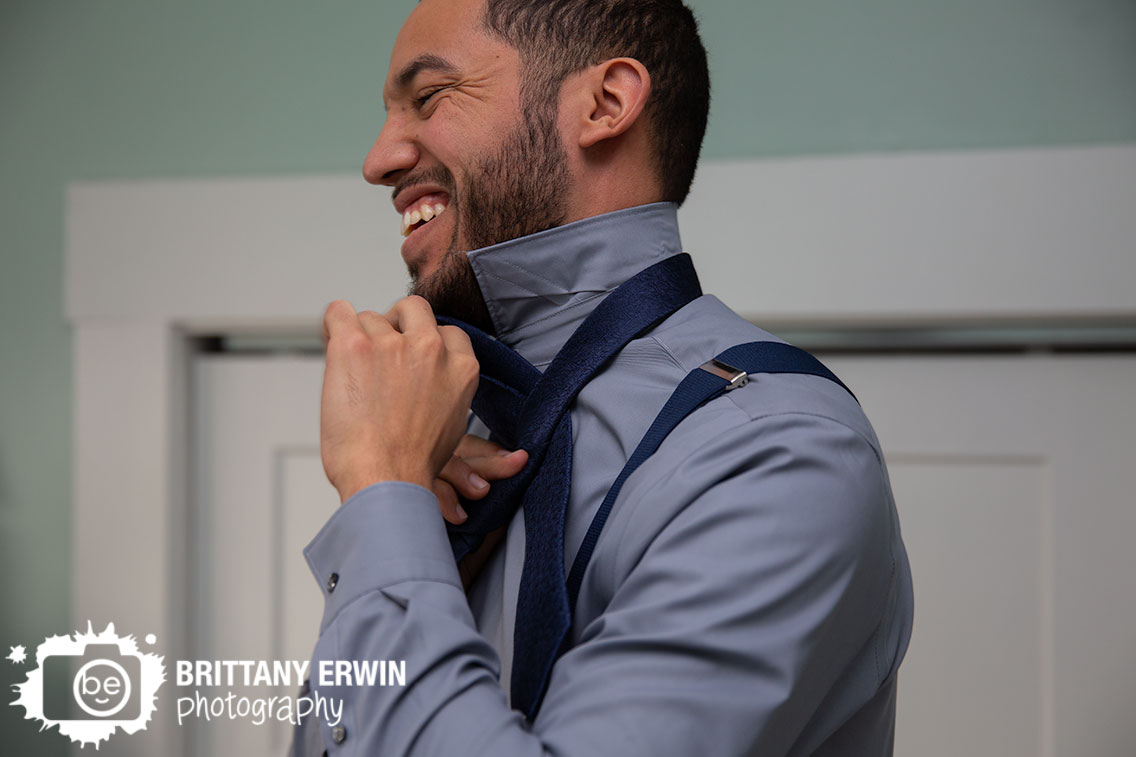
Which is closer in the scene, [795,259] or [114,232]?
Answer: [795,259]

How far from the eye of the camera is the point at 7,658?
139cm

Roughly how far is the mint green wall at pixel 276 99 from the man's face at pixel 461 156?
64cm

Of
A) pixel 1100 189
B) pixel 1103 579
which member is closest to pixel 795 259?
pixel 1100 189

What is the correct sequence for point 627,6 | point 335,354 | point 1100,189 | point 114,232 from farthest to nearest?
point 114,232 → point 1100,189 → point 627,6 → point 335,354

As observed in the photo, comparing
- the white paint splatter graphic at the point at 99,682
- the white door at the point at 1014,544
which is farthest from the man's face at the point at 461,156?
the white paint splatter graphic at the point at 99,682

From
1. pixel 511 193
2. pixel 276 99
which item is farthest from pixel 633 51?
pixel 276 99

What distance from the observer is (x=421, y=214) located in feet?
2.28

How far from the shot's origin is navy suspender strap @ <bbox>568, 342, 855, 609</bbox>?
1.78 ft

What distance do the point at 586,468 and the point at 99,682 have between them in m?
1.10

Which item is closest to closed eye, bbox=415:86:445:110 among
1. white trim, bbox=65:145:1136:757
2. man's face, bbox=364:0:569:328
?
man's face, bbox=364:0:569:328

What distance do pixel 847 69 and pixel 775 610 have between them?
3.14 ft

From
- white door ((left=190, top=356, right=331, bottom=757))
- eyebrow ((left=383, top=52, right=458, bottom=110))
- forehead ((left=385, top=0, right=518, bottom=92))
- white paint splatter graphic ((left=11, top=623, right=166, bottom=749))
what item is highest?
forehead ((left=385, top=0, right=518, bottom=92))

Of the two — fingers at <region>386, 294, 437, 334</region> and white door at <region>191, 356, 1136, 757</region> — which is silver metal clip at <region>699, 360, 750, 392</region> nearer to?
fingers at <region>386, 294, 437, 334</region>

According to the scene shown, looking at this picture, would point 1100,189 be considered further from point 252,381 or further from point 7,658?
point 7,658
